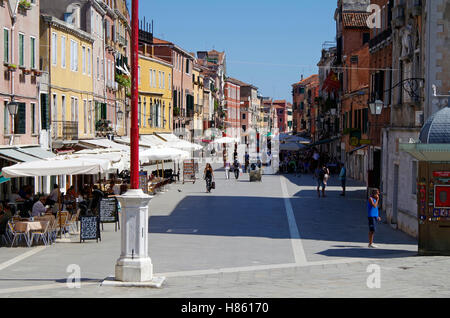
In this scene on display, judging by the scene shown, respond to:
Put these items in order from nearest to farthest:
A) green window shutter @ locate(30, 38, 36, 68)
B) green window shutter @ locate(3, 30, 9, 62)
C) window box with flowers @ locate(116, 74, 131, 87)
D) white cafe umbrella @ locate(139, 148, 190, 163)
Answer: green window shutter @ locate(3, 30, 9, 62), green window shutter @ locate(30, 38, 36, 68), white cafe umbrella @ locate(139, 148, 190, 163), window box with flowers @ locate(116, 74, 131, 87)

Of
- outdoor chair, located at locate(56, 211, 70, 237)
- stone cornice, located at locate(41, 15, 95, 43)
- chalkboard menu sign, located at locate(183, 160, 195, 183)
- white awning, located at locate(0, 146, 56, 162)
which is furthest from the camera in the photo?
chalkboard menu sign, located at locate(183, 160, 195, 183)

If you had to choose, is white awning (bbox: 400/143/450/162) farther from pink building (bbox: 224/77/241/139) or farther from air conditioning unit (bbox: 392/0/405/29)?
pink building (bbox: 224/77/241/139)

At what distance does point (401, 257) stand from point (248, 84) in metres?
167

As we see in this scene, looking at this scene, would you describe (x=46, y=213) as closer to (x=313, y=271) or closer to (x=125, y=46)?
(x=313, y=271)

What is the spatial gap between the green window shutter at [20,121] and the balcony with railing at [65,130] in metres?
4.29

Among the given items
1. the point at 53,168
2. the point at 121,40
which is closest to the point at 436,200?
the point at 53,168

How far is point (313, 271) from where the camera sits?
52.9 ft

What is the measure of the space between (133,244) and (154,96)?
57.6m

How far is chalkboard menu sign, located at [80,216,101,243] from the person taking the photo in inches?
804

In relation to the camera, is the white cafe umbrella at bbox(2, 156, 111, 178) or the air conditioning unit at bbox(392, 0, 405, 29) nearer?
the white cafe umbrella at bbox(2, 156, 111, 178)

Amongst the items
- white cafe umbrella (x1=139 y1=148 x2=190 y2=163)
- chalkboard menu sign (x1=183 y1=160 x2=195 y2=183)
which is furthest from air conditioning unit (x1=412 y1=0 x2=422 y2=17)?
chalkboard menu sign (x1=183 y1=160 x2=195 y2=183)

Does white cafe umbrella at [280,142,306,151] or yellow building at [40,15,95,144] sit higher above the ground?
yellow building at [40,15,95,144]

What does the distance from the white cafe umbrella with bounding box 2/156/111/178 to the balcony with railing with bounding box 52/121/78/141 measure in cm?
1363

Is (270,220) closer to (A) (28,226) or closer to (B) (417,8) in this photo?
(B) (417,8)
